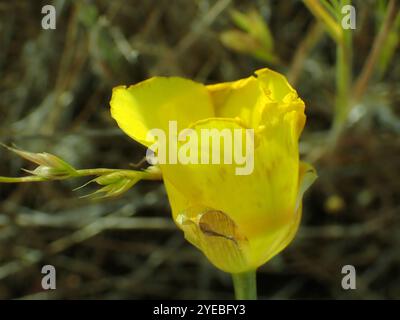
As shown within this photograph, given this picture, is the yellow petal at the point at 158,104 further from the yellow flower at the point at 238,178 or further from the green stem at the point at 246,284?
the green stem at the point at 246,284

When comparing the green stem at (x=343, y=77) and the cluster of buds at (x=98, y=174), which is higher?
the green stem at (x=343, y=77)

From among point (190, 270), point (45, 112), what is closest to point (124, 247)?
point (190, 270)

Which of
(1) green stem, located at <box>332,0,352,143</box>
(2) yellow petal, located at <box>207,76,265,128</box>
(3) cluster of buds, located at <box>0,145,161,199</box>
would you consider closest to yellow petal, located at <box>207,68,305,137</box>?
(2) yellow petal, located at <box>207,76,265,128</box>

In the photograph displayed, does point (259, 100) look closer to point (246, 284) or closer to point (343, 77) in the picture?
point (246, 284)

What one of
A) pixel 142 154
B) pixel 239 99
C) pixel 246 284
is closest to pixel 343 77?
pixel 239 99

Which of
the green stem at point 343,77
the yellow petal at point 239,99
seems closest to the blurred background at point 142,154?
the green stem at point 343,77

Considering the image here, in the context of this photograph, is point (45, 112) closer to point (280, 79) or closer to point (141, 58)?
point (141, 58)

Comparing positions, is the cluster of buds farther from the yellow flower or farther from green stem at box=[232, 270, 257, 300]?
green stem at box=[232, 270, 257, 300]
